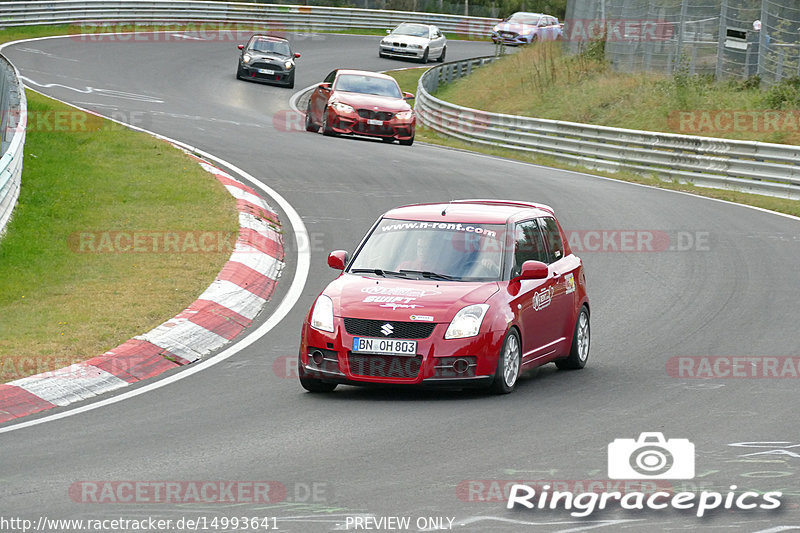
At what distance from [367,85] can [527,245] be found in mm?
18235

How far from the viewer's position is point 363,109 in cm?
2761

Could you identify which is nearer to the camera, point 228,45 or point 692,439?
point 692,439

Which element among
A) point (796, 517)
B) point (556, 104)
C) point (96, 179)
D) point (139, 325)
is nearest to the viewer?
point (796, 517)

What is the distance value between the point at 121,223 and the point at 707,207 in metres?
10.1

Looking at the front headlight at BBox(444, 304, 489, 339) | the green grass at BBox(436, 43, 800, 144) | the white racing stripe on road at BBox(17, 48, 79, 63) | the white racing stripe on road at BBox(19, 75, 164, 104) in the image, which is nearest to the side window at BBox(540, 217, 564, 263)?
the front headlight at BBox(444, 304, 489, 339)

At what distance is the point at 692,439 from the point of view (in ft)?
26.3

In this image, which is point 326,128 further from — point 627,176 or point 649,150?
point 649,150

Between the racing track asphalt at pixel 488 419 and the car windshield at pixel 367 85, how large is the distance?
9.33 meters

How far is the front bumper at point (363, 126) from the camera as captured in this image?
2766cm

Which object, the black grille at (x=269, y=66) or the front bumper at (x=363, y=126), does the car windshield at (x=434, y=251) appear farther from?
the black grille at (x=269, y=66)

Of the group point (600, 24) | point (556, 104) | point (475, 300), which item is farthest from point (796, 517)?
point (600, 24)

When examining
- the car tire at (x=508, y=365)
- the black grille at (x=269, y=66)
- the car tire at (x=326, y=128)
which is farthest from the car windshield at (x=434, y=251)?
the black grille at (x=269, y=66)

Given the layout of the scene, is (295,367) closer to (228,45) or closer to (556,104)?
(556,104)

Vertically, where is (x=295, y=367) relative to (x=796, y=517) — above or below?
below
